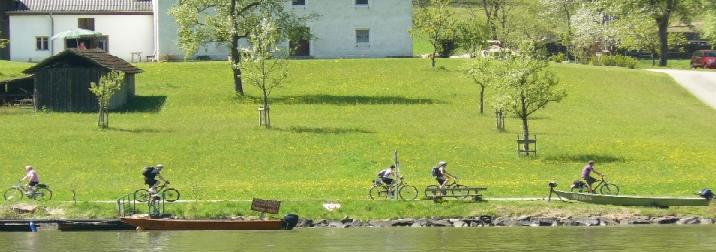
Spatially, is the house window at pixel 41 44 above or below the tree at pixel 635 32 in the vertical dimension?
below

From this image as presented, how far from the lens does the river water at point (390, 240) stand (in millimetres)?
42906

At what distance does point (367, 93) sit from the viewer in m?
85.8

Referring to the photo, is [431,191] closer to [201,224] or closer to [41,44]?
[201,224]

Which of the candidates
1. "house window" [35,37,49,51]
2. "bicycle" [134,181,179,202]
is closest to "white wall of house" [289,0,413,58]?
"house window" [35,37,49,51]

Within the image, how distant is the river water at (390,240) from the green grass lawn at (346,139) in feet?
17.2

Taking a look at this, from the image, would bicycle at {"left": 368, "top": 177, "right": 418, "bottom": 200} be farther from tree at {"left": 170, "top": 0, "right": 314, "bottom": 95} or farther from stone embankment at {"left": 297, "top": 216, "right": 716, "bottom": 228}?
tree at {"left": 170, "top": 0, "right": 314, "bottom": 95}

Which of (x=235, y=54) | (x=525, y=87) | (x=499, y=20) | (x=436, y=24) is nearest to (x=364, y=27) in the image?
(x=436, y=24)

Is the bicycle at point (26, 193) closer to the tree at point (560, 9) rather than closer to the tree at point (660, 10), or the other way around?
the tree at point (660, 10)

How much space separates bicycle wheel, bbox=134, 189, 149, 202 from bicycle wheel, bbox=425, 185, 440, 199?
10.7 meters

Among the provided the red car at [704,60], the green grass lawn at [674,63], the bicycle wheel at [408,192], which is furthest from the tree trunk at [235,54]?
the red car at [704,60]

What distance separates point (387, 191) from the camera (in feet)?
173

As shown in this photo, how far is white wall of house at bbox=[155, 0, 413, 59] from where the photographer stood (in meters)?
105

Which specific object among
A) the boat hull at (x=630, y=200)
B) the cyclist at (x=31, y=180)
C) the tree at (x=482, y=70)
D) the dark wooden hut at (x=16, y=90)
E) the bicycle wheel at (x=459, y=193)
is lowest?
the boat hull at (x=630, y=200)

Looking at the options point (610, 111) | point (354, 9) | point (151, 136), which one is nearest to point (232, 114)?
point (151, 136)
